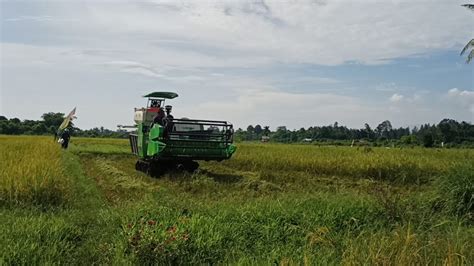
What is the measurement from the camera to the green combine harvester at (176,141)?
43.7 feet

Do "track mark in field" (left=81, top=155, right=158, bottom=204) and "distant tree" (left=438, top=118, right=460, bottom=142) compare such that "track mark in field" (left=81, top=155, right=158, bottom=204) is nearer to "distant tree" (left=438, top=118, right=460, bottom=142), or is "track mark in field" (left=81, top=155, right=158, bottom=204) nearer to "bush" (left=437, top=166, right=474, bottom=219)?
"bush" (left=437, top=166, right=474, bottom=219)

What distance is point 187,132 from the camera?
13.6 metres

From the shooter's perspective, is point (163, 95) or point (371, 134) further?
point (371, 134)

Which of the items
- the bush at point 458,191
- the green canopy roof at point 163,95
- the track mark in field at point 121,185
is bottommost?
the track mark in field at point 121,185

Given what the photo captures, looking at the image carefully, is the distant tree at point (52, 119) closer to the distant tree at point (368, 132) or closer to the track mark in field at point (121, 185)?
the distant tree at point (368, 132)

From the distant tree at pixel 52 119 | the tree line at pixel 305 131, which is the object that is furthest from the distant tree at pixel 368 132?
the distant tree at pixel 52 119

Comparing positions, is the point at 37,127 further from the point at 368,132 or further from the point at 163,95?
the point at 163,95

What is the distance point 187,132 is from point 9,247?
874 centimetres

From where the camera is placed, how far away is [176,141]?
1334 centimetres

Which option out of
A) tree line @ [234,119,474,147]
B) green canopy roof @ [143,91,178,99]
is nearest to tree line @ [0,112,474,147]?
tree line @ [234,119,474,147]

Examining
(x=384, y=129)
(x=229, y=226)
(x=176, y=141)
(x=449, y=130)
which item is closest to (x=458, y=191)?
(x=229, y=226)

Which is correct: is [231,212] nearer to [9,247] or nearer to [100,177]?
[9,247]

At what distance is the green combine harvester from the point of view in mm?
13320

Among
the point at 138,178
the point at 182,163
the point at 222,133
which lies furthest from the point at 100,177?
the point at 222,133
